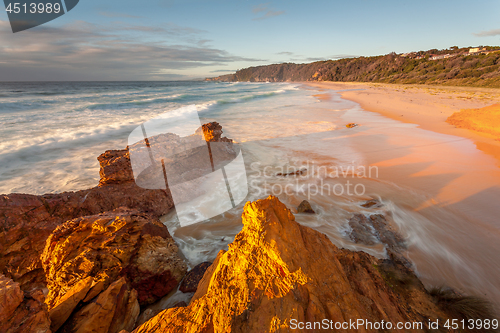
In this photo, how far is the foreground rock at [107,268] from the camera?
2066mm

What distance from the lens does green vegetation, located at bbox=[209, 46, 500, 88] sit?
34.1m

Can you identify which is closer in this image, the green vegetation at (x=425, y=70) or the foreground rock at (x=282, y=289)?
the foreground rock at (x=282, y=289)

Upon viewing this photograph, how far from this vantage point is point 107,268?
8.30ft

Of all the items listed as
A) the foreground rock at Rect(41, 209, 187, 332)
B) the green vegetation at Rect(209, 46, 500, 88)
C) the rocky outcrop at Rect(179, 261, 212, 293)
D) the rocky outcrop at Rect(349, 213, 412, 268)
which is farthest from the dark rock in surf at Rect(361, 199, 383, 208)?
the green vegetation at Rect(209, 46, 500, 88)

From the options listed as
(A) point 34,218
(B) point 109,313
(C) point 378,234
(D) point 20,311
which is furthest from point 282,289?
(A) point 34,218

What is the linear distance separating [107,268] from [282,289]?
2073 mm

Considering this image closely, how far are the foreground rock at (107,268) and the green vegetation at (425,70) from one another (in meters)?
42.1

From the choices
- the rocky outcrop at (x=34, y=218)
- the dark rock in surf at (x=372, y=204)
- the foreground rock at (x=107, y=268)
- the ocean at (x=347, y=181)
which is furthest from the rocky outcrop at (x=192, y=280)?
the dark rock in surf at (x=372, y=204)

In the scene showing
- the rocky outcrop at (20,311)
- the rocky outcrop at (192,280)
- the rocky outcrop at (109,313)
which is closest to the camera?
the rocky outcrop at (20,311)

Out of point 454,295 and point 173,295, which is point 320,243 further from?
point 173,295

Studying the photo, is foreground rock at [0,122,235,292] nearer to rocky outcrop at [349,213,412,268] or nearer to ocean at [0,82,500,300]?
ocean at [0,82,500,300]

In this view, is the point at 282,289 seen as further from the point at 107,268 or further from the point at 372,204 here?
the point at 372,204

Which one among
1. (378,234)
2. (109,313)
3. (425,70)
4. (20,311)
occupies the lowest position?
(378,234)

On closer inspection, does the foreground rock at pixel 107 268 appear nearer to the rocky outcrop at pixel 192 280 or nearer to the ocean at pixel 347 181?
the rocky outcrop at pixel 192 280
